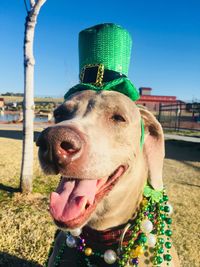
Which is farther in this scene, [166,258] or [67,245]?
Result: [67,245]

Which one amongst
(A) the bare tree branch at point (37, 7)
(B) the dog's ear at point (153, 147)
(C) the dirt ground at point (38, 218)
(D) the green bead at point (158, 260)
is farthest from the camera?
(A) the bare tree branch at point (37, 7)

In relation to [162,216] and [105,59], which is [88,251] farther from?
[105,59]

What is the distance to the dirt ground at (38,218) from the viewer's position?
3.65 meters

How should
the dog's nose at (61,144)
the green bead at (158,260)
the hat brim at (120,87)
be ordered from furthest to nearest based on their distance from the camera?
1. the hat brim at (120,87)
2. the green bead at (158,260)
3. the dog's nose at (61,144)

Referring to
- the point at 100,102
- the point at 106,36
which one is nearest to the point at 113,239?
the point at 100,102

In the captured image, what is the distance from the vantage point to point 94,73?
7.92 feet

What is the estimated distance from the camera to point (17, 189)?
544 cm

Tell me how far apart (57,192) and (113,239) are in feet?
1.92

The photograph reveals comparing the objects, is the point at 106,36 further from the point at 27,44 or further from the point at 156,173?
the point at 27,44

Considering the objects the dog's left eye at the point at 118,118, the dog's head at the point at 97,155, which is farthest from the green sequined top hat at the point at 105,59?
the dog's left eye at the point at 118,118

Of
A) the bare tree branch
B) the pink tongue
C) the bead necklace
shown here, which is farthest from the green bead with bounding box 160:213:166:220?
the bare tree branch

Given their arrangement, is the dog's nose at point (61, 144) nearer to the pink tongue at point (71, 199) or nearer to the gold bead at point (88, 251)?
the pink tongue at point (71, 199)

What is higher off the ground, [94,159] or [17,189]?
[94,159]

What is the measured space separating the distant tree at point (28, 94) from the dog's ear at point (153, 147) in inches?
120
